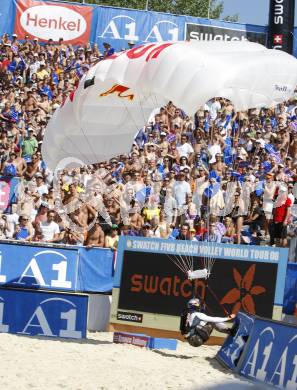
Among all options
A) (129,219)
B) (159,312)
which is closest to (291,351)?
(159,312)

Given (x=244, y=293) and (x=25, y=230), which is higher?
(x=25, y=230)

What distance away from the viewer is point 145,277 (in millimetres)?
14641

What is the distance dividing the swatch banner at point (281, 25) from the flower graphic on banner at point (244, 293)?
14.7 m

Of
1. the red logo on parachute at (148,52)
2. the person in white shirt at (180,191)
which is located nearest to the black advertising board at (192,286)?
the person in white shirt at (180,191)

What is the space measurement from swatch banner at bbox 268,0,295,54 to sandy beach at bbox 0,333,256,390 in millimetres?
15945

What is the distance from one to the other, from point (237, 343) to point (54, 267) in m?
5.32

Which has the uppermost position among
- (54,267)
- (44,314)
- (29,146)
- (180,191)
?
(29,146)

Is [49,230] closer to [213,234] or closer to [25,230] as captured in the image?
[25,230]

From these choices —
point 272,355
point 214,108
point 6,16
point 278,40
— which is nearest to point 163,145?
point 214,108

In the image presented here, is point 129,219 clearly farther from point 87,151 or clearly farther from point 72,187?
point 87,151

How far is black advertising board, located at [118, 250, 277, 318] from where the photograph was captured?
13727 mm

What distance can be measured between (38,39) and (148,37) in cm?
351

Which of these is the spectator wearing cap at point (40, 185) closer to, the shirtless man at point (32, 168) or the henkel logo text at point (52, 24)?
the shirtless man at point (32, 168)

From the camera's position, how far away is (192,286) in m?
14.3
